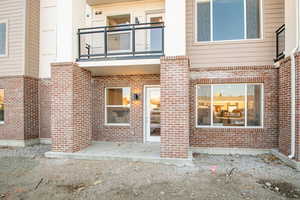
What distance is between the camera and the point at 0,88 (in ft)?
27.2

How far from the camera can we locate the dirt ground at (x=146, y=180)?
146 inches

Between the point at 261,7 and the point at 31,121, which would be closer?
the point at 261,7

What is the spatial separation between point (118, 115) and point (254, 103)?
224 inches

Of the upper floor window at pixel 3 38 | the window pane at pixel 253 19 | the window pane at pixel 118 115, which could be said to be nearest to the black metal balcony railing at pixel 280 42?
the window pane at pixel 253 19

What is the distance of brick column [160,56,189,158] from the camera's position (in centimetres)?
541

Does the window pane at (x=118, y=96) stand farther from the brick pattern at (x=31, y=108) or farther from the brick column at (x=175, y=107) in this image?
the brick pattern at (x=31, y=108)

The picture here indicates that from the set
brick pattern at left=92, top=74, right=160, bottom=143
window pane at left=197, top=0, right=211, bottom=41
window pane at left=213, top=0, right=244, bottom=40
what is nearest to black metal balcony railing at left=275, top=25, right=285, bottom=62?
window pane at left=213, top=0, right=244, bottom=40

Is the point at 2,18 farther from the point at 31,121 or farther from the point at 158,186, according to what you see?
the point at 158,186

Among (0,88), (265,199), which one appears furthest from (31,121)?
(265,199)

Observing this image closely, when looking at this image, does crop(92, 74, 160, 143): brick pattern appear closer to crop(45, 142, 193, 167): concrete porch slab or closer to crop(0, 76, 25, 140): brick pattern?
crop(45, 142, 193, 167): concrete porch slab

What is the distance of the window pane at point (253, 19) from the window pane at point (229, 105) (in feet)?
6.95

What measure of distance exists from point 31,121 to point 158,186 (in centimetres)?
732

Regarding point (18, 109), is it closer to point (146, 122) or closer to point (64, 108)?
point (64, 108)

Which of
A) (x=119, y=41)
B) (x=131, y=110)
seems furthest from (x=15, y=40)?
(x=131, y=110)
